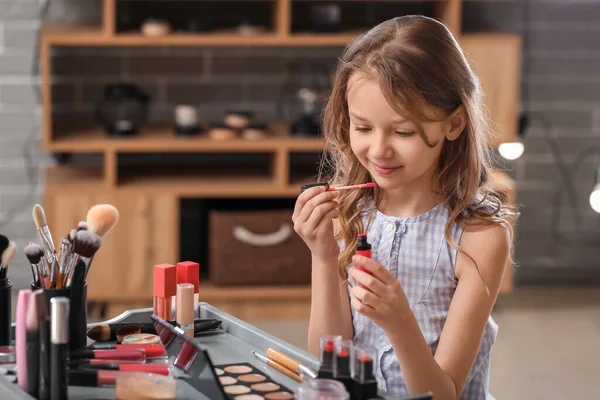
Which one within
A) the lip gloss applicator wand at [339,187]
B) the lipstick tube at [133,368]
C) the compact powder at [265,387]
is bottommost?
the compact powder at [265,387]

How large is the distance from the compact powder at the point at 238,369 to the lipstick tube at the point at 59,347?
9.8 inches

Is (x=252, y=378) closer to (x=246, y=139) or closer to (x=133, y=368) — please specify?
(x=133, y=368)

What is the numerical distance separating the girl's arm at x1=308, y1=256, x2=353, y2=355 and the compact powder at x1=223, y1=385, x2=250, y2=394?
31 cm

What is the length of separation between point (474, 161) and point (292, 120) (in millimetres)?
2199

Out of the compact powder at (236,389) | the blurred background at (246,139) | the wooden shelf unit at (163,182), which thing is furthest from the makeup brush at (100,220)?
the wooden shelf unit at (163,182)

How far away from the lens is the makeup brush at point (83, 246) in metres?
1.49

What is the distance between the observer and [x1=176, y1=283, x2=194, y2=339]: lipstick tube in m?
1.59

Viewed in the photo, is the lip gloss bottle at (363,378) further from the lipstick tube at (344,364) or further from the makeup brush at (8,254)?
the makeup brush at (8,254)

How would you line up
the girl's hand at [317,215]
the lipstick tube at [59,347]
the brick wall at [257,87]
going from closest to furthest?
the lipstick tube at [59,347], the girl's hand at [317,215], the brick wall at [257,87]

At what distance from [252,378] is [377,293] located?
216mm

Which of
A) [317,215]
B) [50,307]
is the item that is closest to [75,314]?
[50,307]

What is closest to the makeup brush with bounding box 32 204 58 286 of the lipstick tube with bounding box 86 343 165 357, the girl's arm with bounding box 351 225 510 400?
the lipstick tube with bounding box 86 343 165 357

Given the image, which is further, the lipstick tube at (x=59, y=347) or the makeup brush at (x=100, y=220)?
the makeup brush at (x=100, y=220)

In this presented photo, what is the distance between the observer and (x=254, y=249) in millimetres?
3643
